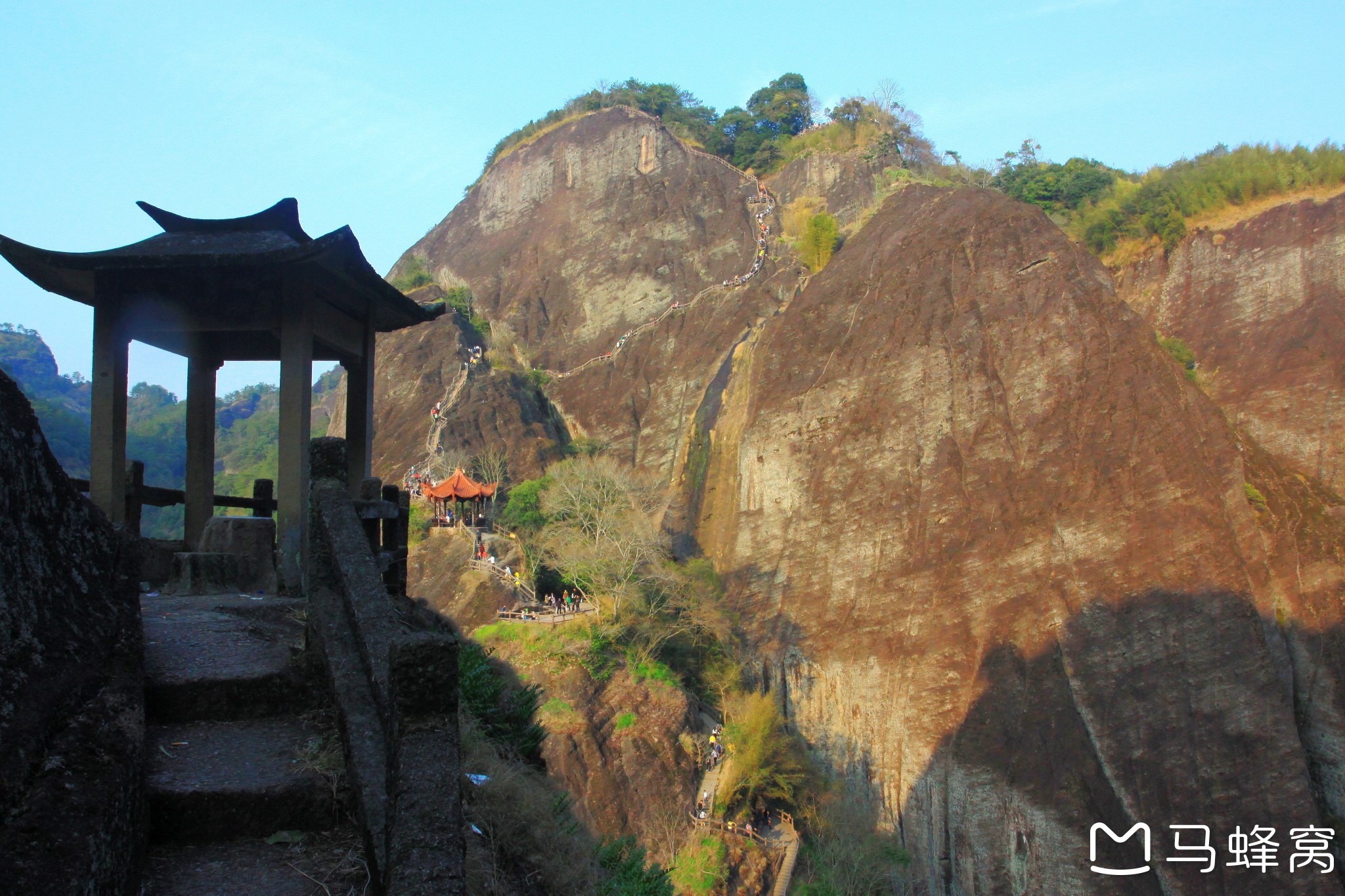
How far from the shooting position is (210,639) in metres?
4.79

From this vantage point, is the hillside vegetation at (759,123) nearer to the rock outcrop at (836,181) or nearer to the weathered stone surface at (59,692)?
the rock outcrop at (836,181)

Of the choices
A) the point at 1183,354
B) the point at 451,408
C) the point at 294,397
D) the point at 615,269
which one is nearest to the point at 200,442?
the point at 294,397

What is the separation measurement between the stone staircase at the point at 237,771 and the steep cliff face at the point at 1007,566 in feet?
72.4

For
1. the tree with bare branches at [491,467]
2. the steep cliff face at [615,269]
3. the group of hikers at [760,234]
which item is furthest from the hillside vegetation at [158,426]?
the group of hikers at [760,234]

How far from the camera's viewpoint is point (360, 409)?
909 cm

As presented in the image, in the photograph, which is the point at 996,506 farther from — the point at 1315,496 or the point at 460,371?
the point at 460,371

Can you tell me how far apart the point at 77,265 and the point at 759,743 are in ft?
63.2

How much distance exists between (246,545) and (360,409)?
82.4 inches

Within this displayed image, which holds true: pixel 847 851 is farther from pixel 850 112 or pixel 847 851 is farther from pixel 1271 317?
pixel 850 112

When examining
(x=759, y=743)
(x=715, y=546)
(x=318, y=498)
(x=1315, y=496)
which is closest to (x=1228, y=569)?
(x=1315, y=496)

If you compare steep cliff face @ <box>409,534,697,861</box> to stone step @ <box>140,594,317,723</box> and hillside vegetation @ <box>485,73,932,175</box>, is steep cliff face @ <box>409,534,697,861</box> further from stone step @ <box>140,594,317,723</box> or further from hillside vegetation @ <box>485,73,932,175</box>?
hillside vegetation @ <box>485,73,932,175</box>

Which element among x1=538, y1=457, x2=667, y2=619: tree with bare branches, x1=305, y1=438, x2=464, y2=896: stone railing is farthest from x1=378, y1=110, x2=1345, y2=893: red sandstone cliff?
x1=305, y1=438, x2=464, y2=896: stone railing

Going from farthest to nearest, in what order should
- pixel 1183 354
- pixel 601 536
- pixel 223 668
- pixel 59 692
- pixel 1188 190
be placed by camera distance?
pixel 1188 190 < pixel 1183 354 < pixel 601 536 < pixel 223 668 < pixel 59 692

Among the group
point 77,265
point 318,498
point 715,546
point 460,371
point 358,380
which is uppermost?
point 460,371
